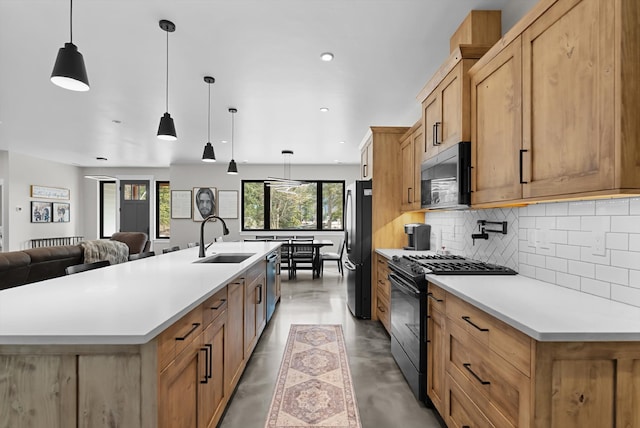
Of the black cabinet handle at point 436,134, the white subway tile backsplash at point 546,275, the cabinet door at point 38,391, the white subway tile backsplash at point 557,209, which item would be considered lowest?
the cabinet door at point 38,391

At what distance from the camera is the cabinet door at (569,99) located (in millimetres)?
1146

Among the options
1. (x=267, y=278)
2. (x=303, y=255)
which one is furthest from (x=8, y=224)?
(x=267, y=278)

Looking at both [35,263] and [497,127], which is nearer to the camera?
[497,127]

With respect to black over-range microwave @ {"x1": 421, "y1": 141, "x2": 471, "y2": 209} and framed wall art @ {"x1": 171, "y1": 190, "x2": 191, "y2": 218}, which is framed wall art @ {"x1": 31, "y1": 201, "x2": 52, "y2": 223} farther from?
black over-range microwave @ {"x1": 421, "y1": 141, "x2": 471, "y2": 209}

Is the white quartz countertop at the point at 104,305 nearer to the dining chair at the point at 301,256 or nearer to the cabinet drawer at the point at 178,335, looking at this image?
the cabinet drawer at the point at 178,335

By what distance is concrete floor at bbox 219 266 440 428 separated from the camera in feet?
6.73

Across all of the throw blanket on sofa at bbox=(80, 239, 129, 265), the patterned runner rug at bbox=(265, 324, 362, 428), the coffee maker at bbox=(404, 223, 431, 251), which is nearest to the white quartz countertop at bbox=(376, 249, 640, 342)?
the patterned runner rug at bbox=(265, 324, 362, 428)

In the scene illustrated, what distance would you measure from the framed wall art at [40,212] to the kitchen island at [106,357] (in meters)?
7.50

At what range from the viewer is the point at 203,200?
8367 millimetres

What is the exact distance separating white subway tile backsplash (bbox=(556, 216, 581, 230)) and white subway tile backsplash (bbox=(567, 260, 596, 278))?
0.18 m

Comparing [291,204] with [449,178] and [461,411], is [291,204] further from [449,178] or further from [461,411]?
[461,411]

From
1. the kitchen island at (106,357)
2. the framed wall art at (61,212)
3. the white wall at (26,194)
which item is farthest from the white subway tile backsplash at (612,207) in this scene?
the framed wall art at (61,212)

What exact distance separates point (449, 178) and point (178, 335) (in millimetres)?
1909

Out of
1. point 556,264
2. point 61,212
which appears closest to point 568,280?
point 556,264
